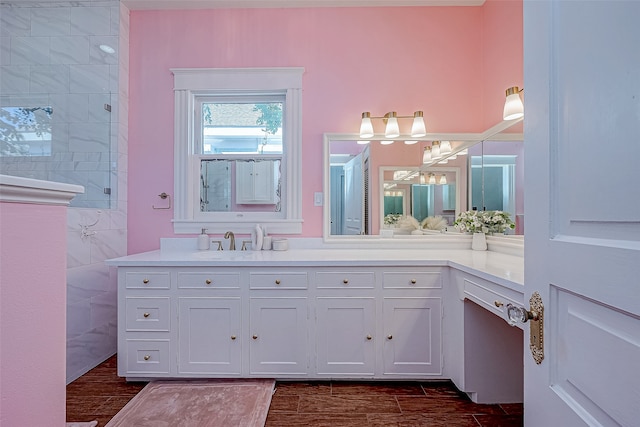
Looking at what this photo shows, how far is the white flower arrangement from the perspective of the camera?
2.34 meters

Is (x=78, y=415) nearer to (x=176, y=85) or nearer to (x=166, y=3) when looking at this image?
(x=176, y=85)

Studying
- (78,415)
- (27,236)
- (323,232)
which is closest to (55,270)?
(27,236)

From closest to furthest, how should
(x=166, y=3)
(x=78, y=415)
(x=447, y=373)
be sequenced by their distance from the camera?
1. (x=78, y=415)
2. (x=447, y=373)
3. (x=166, y=3)

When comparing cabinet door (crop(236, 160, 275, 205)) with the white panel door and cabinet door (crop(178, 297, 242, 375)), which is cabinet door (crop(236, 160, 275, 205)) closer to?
cabinet door (crop(178, 297, 242, 375))

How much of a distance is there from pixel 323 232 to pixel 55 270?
6.57ft

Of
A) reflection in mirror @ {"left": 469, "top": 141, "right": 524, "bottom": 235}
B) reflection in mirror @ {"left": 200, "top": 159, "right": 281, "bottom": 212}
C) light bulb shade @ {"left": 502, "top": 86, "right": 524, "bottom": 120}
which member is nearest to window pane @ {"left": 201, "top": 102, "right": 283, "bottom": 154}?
reflection in mirror @ {"left": 200, "top": 159, "right": 281, "bottom": 212}

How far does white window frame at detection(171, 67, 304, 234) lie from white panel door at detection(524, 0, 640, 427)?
205 centimetres

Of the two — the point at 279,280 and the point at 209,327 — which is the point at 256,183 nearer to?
the point at 279,280

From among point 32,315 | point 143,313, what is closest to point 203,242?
point 143,313

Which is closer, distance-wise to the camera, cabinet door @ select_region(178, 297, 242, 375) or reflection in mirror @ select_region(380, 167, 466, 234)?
cabinet door @ select_region(178, 297, 242, 375)

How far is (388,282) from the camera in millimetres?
2094

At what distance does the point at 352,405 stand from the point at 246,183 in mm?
1777

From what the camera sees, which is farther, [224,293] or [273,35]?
[273,35]

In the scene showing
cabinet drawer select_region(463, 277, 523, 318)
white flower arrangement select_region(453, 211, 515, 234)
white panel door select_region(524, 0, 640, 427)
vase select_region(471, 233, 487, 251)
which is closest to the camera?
white panel door select_region(524, 0, 640, 427)
